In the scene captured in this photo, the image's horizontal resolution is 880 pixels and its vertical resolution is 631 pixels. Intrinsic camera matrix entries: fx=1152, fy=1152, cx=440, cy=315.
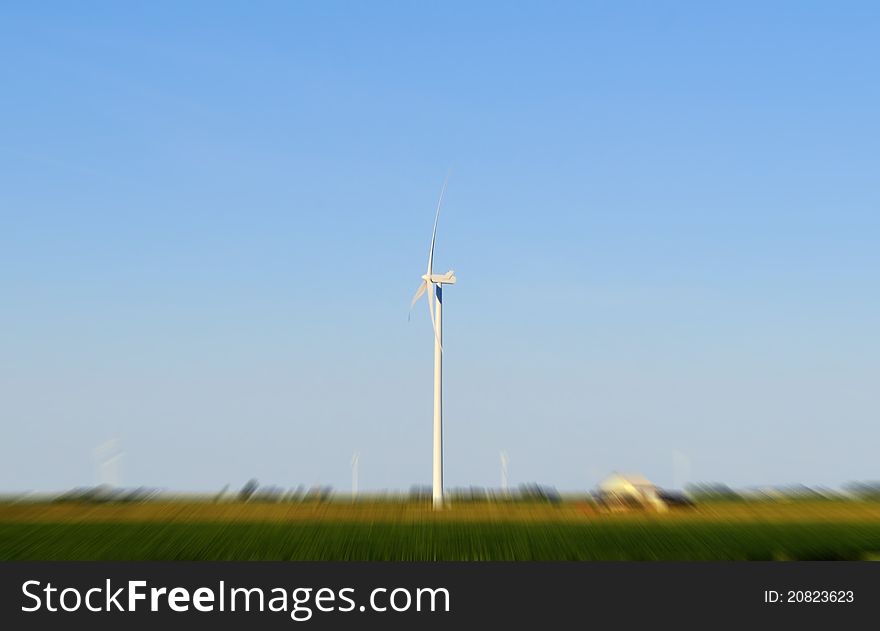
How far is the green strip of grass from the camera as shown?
52969 mm

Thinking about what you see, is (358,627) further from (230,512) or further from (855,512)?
(855,512)

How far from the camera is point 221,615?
37375mm

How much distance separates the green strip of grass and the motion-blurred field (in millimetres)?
54

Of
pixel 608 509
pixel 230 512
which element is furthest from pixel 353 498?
pixel 608 509

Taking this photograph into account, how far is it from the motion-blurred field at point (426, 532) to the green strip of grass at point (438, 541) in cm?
5

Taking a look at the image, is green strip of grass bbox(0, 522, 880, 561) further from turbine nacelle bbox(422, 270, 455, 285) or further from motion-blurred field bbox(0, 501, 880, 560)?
turbine nacelle bbox(422, 270, 455, 285)

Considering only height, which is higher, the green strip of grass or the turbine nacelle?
the turbine nacelle

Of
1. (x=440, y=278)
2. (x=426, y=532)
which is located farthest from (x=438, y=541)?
(x=440, y=278)

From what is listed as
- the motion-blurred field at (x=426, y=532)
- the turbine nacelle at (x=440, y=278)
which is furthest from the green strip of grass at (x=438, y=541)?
the turbine nacelle at (x=440, y=278)

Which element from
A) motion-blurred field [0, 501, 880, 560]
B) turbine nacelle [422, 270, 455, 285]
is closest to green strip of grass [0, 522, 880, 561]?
motion-blurred field [0, 501, 880, 560]

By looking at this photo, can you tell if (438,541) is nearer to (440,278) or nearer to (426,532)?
(426,532)

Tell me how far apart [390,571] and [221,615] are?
5.66 metres

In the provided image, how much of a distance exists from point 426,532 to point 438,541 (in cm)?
294

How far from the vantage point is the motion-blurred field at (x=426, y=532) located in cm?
5341
